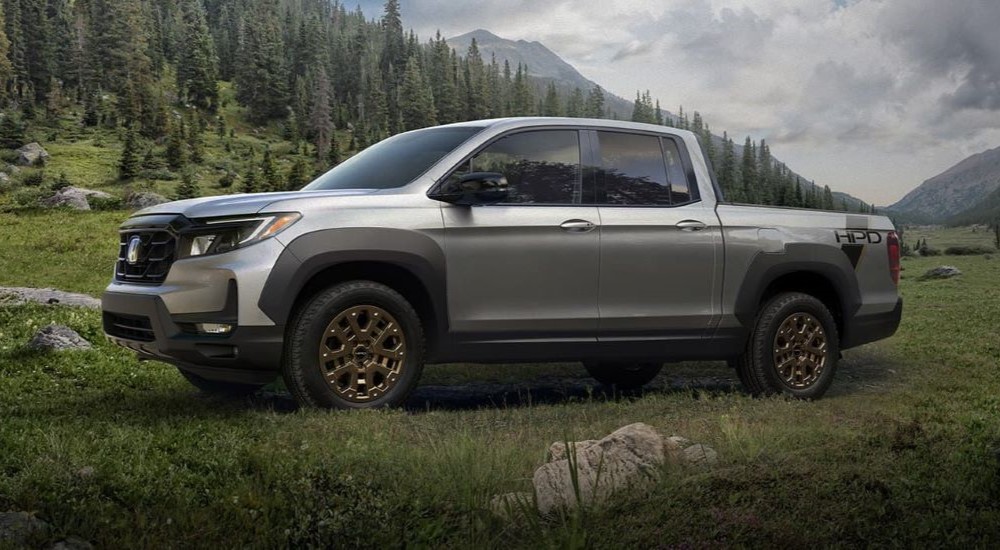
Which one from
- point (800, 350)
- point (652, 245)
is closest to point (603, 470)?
point (652, 245)

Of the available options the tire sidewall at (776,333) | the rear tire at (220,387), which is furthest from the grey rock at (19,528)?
the tire sidewall at (776,333)

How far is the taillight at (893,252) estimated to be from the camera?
9539 mm

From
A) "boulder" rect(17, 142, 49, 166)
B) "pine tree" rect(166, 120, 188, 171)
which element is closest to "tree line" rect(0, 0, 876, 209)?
"pine tree" rect(166, 120, 188, 171)

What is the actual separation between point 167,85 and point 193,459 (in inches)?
5632

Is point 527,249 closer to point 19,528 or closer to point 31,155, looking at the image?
point 19,528

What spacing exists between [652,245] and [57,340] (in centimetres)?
651

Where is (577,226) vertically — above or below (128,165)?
below

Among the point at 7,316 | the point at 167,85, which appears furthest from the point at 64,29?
the point at 7,316

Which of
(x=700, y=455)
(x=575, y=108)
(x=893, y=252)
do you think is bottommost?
(x=700, y=455)

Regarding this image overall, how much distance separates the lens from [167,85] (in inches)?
5453

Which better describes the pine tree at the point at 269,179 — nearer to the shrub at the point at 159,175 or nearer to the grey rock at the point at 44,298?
the shrub at the point at 159,175

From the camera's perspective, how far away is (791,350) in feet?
29.2

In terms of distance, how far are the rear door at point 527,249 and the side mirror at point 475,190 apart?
0.06 metres

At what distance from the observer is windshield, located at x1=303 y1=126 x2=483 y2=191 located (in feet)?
24.9
